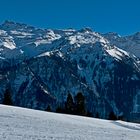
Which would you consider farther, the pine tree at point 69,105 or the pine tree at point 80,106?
the pine tree at point 69,105

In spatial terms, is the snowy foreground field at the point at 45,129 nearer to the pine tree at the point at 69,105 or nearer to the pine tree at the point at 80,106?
the pine tree at the point at 80,106

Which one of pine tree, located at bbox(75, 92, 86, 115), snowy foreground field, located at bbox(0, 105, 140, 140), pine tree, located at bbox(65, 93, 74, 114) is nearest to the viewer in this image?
snowy foreground field, located at bbox(0, 105, 140, 140)

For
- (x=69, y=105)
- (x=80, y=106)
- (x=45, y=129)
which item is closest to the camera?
(x=45, y=129)

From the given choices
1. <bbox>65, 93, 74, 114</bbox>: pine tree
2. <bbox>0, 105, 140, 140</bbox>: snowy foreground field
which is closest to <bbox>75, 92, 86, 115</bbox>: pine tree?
<bbox>65, 93, 74, 114</bbox>: pine tree

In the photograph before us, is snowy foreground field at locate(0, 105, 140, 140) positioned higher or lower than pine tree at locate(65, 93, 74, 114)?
lower

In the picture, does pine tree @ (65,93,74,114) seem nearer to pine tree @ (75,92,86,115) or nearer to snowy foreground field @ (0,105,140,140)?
pine tree @ (75,92,86,115)

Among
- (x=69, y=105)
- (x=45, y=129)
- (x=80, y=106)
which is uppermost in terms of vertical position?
(x=69, y=105)

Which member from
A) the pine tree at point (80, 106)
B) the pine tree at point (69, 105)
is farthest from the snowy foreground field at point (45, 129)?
the pine tree at point (69, 105)

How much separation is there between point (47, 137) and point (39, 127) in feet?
13.9

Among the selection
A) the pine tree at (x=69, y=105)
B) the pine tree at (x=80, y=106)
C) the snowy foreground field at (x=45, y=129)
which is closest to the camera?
the snowy foreground field at (x=45, y=129)

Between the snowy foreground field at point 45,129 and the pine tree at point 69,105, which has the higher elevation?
the pine tree at point 69,105

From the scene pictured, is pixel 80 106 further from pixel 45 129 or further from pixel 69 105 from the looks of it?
pixel 45 129

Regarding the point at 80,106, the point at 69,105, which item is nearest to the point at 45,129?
the point at 80,106

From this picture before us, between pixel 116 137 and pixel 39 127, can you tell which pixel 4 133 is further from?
pixel 116 137
